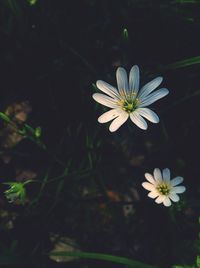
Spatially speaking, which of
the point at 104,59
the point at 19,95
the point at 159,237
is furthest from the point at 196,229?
the point at 19,95

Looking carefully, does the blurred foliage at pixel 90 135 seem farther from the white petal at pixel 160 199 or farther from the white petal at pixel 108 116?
the white petal at pixel 108 116

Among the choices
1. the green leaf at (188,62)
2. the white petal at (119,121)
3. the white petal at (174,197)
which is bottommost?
the white petal at (174,197)

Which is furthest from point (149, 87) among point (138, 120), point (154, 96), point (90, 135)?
point (90, 135)

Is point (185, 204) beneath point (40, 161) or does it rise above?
beneath

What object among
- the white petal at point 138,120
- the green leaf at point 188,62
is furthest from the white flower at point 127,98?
the green leaf at point 188,62

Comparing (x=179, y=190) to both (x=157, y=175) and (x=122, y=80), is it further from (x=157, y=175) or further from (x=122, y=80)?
(x=122, y=80)

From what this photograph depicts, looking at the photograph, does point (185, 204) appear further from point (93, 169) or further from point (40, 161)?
point (40, 161)
